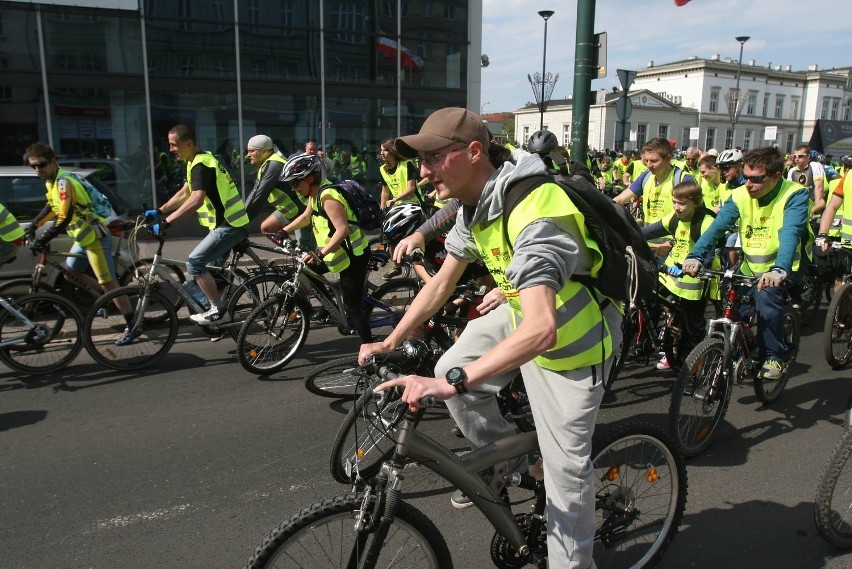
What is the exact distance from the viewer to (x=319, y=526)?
210 centimetres

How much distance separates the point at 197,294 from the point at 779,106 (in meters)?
99.6

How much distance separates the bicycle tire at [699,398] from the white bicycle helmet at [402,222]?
250cm

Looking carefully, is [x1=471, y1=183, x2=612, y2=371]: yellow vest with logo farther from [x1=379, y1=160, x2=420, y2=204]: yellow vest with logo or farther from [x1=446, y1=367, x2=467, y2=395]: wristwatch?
[x1=379, y1=160, x2=420, y2=204]: yellow vest with logo

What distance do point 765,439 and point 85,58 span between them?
14604mm

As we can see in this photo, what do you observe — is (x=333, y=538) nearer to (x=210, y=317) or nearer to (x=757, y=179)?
(x=757, y=179)

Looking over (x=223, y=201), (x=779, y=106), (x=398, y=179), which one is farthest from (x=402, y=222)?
(x=779, y=106)

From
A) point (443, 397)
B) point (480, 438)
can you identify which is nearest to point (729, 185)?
point (480, 438)

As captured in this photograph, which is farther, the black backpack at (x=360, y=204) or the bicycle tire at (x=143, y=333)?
the bicycle tire at (x=143, y=333)

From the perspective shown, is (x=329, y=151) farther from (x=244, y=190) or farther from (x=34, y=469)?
(x=34, y=469)

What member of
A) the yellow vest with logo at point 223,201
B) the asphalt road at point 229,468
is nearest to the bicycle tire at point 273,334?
the asphalt road at point 229,468

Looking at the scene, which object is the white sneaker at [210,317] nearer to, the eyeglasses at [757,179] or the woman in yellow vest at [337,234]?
the woman in yellow vest at [337,234]

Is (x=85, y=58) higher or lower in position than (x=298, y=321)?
higher

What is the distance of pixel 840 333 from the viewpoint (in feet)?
19.7

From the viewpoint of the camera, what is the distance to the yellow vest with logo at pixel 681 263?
517 cm
